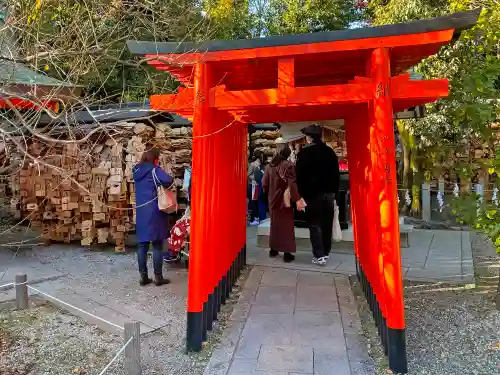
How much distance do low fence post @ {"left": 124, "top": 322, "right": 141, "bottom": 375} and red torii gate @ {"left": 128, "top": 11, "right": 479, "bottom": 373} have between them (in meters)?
0.58

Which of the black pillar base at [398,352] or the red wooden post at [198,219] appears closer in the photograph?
the black pillar base at [398,352]

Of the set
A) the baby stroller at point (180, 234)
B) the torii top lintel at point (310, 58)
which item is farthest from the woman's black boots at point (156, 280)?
the torii top lintel at point (310, 58)

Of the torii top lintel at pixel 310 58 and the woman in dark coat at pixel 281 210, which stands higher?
the torii top lintel at pixel 310 58

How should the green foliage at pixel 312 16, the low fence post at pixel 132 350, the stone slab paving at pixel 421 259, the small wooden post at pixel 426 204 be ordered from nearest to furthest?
the low fence post at pixel 132 350 < the stone slab paving at pixel 421 259 < the small wooden post at pixel 426 204 < the green foliage at pixel 312 16

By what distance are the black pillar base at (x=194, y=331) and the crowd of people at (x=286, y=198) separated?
1.79 m

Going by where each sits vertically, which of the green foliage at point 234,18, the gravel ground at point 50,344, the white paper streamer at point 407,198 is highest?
the green foliage at point 234,18

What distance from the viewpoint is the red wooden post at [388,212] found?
335 cm

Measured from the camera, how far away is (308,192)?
6.02 meters

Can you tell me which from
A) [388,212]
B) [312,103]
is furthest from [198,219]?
[388,212]

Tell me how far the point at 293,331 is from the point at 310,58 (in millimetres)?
2527

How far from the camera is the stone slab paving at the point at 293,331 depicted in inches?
136

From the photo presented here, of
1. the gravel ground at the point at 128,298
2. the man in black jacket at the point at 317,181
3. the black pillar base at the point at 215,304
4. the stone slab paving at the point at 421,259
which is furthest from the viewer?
the man in black jacket at the point at 317,181

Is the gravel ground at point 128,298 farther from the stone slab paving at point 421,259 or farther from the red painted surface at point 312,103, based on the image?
the stone slab paving at point 421,259

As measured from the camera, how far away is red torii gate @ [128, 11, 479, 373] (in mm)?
3371
